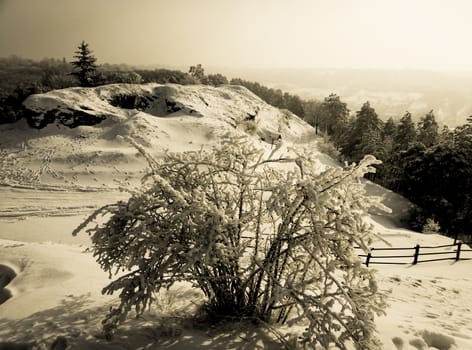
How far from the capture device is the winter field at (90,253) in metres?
5.05

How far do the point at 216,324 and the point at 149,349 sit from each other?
44.0 inches

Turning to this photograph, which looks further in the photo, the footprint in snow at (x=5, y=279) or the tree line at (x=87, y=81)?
the tree line at (x=87, y=81)

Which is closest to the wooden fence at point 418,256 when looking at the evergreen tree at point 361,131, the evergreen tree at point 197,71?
the evergreen tree at point 361,131

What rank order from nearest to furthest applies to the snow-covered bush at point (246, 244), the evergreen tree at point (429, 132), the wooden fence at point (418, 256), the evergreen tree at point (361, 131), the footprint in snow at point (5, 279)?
the snow-covered bush at point (246, 244) < the footprint in snow at point (5, 279) < the wooden fence at point (418, 256) < the evergreen tree at point (429, 132) < the evergreen tree at point (361, 131)

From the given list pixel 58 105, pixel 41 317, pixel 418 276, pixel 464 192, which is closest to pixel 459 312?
pixel 418 276

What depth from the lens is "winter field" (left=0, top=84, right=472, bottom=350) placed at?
505 cm

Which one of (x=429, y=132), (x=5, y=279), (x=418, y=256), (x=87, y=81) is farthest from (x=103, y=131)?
(x=429, y=132)

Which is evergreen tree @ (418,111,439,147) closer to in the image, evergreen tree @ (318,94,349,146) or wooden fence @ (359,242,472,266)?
evergreen tree @ (318,94,349,146)

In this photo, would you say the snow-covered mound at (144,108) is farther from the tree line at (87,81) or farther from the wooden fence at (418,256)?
the wooden fence at (418,256)

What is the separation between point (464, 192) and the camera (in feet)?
85.1

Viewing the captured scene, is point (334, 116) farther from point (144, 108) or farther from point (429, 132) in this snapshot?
point (144, 108)

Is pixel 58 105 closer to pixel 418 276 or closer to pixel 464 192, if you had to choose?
pixel 418 276

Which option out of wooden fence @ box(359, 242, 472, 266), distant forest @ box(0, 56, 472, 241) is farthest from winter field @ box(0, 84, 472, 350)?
distant forest @ box(0, 56, 472, 241)

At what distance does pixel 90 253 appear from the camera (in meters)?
10.1
